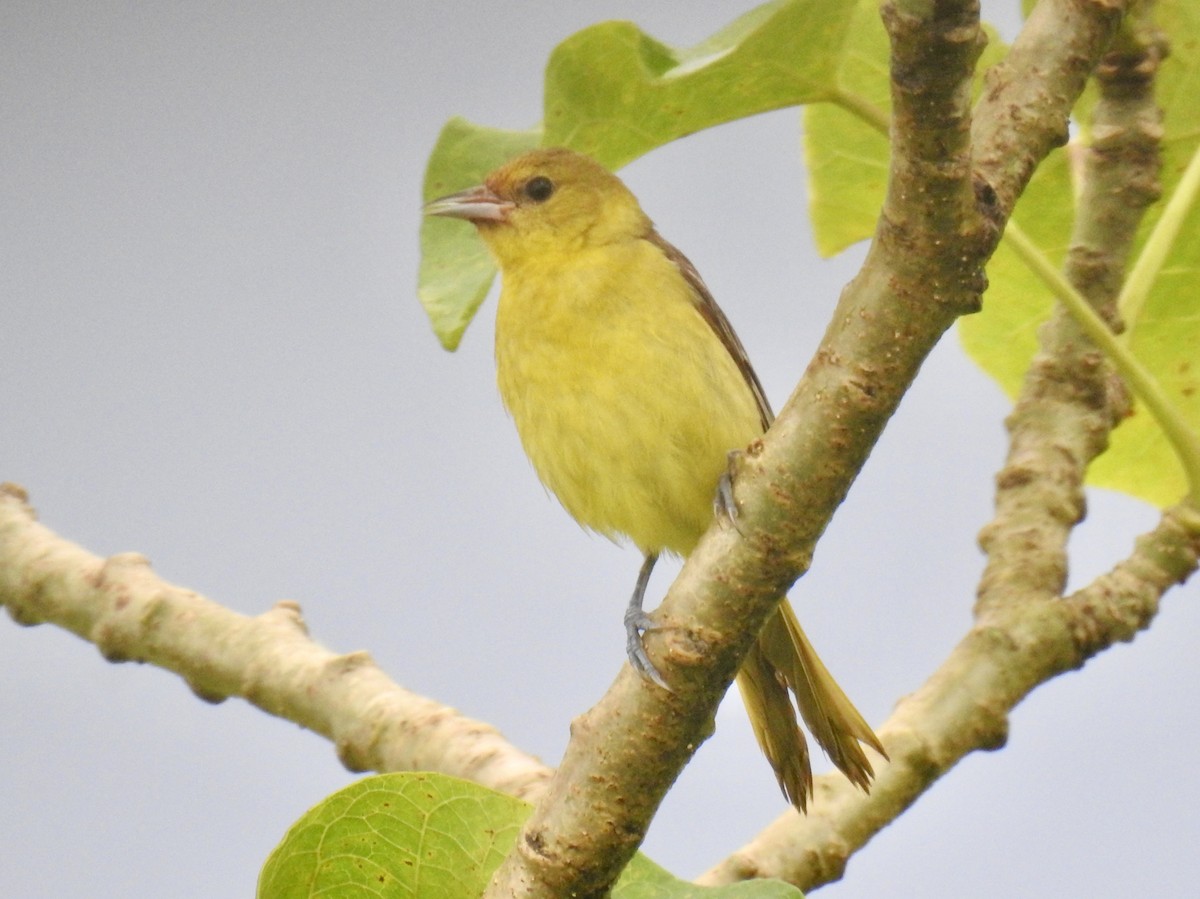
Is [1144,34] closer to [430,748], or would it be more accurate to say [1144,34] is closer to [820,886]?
[820,886]

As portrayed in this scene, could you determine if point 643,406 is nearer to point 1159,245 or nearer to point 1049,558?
point 1049,558

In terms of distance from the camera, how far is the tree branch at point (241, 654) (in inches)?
96.2

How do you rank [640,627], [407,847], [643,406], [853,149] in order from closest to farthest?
[407,847] < [640,627] < [643,406] < [853,149]

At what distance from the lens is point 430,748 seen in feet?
7.95

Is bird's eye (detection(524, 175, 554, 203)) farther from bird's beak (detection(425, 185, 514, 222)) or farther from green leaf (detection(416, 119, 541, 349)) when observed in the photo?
green leaf (detection(416, 119, 541, 349))

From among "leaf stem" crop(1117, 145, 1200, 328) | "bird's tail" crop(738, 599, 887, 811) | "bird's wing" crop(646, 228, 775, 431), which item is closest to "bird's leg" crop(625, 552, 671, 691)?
"bird's tail" crop(738, 599, 887, 811)

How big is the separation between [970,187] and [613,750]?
28.7 inches

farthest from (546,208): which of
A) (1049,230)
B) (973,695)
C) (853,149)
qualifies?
(973,695)

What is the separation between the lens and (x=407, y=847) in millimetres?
1816

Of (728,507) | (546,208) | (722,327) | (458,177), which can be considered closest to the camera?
(728,507)

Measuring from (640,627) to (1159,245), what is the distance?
1.24m

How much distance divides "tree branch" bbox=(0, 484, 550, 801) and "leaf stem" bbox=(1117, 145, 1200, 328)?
132 centimetres

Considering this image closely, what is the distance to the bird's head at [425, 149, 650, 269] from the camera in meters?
3.19

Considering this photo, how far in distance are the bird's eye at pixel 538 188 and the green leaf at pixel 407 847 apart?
6.05ft
